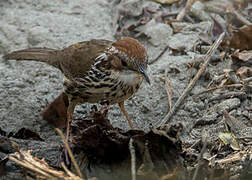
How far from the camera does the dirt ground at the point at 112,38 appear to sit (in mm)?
4715

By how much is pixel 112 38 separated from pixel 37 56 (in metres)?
1.18

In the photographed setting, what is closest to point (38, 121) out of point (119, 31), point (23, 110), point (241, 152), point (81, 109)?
point (23, 110)

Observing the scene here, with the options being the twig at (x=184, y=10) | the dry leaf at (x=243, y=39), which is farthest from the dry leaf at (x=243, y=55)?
the twig at (x=184, y=10)

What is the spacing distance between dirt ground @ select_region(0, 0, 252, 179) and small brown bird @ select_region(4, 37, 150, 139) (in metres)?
0.40

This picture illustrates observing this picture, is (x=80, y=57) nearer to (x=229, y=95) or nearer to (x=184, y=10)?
(x=229, y=95)

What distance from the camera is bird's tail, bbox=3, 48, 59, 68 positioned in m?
5.36

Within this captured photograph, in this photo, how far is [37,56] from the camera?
17.8 feet

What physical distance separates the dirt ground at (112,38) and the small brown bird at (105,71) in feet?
1.32

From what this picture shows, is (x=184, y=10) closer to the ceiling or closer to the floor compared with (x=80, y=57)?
closer to the floor

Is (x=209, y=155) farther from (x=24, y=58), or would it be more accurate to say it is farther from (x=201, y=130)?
(x=24, y=58)

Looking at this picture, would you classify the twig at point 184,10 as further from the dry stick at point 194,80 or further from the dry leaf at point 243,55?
the dry leaf at point 243,55

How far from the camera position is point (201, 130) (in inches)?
180

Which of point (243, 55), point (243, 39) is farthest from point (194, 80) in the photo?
point (243, 39)

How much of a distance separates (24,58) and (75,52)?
0.70m
